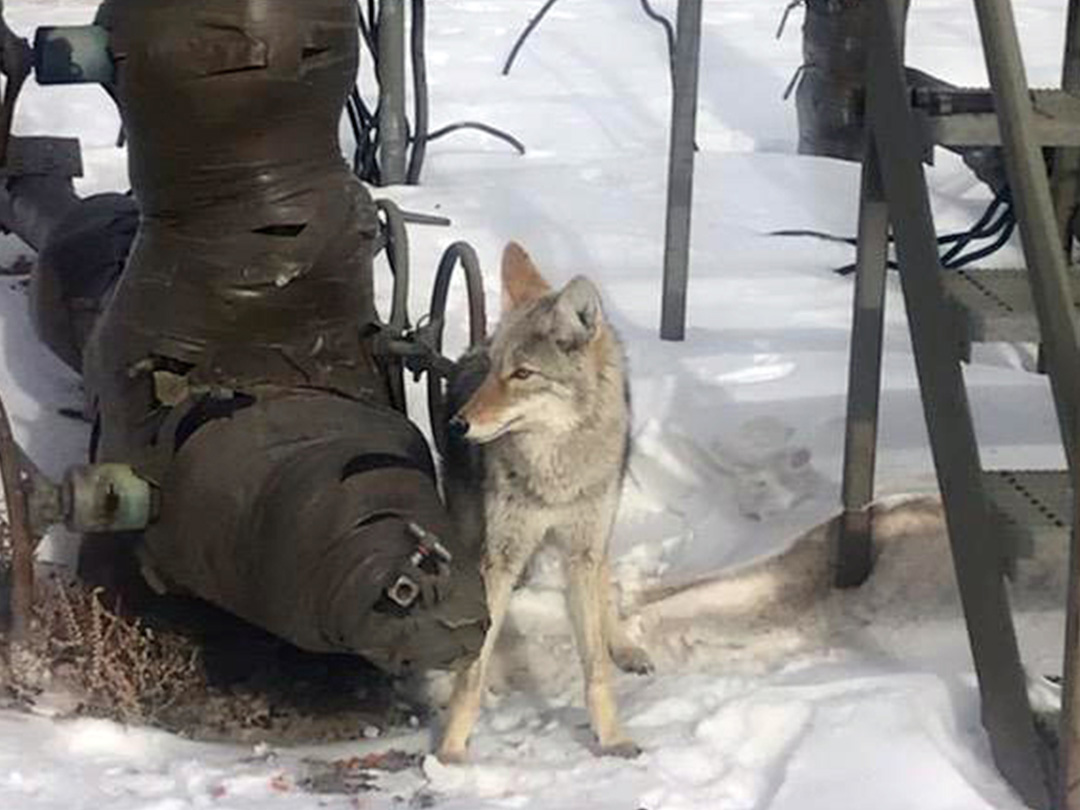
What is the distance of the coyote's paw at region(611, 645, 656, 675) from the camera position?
219 inches

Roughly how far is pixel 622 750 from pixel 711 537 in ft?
4.17

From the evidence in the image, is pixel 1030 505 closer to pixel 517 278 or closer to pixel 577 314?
pixel 577 314

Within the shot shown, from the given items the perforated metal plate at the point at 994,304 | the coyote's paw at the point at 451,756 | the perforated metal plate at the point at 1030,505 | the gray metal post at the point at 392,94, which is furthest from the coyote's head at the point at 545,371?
the gray metal post at the point at 392,94

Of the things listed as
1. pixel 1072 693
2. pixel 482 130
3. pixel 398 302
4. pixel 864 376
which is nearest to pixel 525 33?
pixel 482 130

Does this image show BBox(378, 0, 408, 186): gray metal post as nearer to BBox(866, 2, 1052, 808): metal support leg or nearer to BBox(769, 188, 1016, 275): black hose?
BBox(769, 188, 1016, 275): black hose

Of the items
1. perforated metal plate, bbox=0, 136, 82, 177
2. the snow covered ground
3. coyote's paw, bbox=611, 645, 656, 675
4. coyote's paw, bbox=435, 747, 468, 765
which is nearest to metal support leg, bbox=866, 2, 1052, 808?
the snow covered ground

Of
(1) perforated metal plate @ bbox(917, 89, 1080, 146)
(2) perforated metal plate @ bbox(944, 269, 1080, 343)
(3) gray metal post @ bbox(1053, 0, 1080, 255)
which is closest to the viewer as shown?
(2) perforated metal plate @ bbox(944, 269, 1080, 343)

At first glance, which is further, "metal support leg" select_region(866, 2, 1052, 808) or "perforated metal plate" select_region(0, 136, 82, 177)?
"perforated metal plate" select_region(0, 136, 82, 177)

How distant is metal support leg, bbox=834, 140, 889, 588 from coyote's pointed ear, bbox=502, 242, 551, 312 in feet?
2.86

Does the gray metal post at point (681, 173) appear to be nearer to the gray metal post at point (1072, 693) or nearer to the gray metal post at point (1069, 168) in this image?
the gray metal post at point (1069, 168)

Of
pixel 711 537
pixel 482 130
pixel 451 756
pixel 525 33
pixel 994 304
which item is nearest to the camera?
pixel 994 304

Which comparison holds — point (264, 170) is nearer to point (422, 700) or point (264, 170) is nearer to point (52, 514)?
point (52, 514)

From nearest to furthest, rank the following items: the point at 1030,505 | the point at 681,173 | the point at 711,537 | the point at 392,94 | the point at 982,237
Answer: the point at 1030,505, the point at 711,537, the point at 681,173, the point at 982,237, the point at 392,94

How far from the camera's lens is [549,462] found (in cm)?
497
